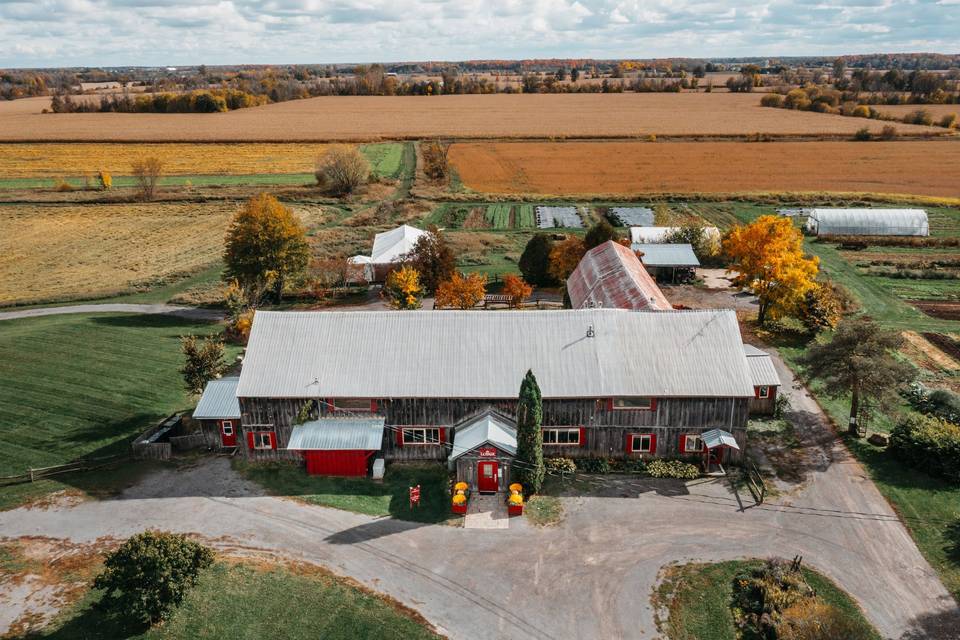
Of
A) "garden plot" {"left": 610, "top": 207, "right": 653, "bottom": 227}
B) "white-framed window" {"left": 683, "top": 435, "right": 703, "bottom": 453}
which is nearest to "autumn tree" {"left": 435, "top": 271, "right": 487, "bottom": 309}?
"white-framed window" {"left": 683, "top": 435, "right": 703, "bottom": 453}

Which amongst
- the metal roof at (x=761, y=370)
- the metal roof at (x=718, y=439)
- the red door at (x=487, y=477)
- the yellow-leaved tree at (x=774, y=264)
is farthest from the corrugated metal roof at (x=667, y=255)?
the red door at (x=487, y=477)

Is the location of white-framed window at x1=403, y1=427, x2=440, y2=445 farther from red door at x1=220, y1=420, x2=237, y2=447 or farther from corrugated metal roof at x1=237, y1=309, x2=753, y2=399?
red door at x1=220, y1=420, x2=237, y2=447

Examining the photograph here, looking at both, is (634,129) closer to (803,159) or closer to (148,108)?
(803,159)

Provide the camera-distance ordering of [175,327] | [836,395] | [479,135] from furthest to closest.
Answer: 1. [479,135]
2. [175,327]
3. [836,395]

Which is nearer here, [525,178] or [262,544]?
[262,544]

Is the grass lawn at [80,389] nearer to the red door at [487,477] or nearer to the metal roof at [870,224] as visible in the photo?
the red door at [487,477]

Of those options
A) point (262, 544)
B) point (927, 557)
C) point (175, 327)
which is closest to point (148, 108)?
point (175, 327)

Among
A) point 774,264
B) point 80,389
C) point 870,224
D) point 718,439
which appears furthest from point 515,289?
point 870,224
